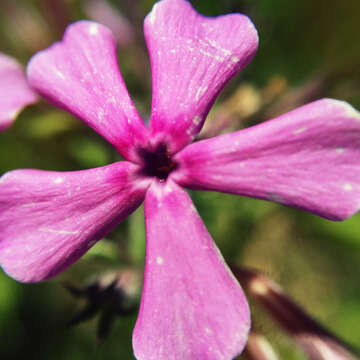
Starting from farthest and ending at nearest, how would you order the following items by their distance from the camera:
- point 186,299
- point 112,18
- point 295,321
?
point 112,18 < point 295,321 < point 186,299

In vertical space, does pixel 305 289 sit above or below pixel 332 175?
below

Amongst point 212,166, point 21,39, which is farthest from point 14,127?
point 212,166

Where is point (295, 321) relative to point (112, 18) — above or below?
below

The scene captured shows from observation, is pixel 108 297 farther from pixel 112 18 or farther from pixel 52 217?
pixel 112 18

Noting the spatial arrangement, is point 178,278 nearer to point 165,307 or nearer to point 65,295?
point 165,307

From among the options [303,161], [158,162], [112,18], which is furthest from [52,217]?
[112,18]

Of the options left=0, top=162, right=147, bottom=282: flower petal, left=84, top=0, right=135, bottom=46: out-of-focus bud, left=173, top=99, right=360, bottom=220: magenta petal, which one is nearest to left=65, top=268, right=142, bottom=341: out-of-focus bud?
left=0, top=162, right=147, bottom=282: flower petal
